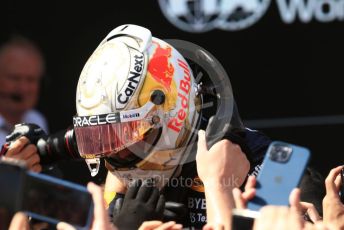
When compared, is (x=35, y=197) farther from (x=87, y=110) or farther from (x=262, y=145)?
(x=262, y=145)

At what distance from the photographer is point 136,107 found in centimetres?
246

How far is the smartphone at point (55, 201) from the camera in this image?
57.7 inches

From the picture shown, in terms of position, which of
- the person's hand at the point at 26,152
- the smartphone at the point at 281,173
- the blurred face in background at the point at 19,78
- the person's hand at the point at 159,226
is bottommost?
the person's hand at the point at 159,226

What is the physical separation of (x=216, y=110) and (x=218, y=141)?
11.1 inches

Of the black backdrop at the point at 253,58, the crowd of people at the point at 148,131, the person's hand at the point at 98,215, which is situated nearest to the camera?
the person's hand at the point at 98,215

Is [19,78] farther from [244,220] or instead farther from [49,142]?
[244,220]

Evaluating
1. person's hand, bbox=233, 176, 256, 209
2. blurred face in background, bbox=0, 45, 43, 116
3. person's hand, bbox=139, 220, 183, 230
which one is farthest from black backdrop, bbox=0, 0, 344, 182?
person's hand, bbox=233, 176, 256, 209

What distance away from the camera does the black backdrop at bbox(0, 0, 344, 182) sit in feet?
14.3

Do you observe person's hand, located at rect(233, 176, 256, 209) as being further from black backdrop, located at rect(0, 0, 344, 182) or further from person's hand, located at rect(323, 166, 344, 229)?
black backdrop, located at rect(0, 0, 344, 182)

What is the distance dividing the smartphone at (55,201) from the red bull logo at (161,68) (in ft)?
3.35

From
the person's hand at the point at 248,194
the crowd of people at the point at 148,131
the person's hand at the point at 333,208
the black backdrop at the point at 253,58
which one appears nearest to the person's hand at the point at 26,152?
the crowd of people at the point at 148,131

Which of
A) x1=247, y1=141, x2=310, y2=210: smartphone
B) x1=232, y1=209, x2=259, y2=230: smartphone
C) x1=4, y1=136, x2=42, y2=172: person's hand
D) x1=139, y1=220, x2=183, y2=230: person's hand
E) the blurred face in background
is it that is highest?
the blurred face in background

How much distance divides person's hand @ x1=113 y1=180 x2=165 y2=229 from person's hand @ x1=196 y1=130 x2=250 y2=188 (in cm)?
17

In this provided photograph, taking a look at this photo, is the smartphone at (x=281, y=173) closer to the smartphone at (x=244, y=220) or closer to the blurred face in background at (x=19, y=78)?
the smartphone at (x=244, y=220)
